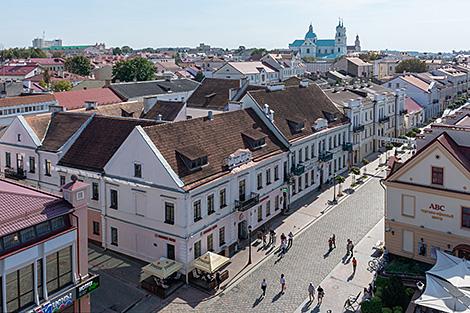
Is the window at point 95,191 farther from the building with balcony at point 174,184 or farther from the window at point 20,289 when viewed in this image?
the window at point 20,289

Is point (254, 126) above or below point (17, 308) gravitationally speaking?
above

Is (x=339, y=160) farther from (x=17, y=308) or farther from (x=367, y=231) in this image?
(x=17, y=308)

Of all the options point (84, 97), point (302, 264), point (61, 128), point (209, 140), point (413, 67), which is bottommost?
point (302, 264)

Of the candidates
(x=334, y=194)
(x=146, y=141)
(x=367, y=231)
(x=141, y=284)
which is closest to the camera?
(x=141, y=284)

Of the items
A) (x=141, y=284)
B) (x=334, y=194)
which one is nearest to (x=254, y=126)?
(x=334, y=194)

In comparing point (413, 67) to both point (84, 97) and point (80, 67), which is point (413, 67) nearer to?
point (80, 67)

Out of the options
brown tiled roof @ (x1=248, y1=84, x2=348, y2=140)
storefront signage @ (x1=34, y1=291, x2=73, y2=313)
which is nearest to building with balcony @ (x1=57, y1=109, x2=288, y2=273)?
brown tiled roof @ (x1=248, y1=84, x2=348, y2=140)

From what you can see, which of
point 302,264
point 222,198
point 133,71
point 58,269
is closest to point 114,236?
point 222,198
